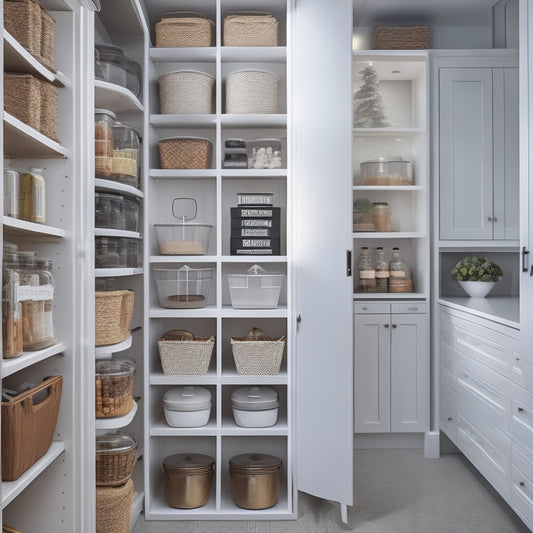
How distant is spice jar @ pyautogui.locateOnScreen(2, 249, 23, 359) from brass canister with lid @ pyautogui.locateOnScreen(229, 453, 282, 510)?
158 cm

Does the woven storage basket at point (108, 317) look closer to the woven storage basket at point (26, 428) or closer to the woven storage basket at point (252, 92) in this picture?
the woven storage basket at point (26, 428)

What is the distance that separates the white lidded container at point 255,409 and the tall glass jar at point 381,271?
52.8 inches

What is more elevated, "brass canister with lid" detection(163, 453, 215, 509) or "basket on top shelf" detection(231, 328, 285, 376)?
"basket on top shelf" detection(231, 328, 285, 376)

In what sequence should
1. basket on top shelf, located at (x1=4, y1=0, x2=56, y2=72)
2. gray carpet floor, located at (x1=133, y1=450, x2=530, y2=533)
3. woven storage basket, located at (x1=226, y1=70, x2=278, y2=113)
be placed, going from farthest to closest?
woven storage basket, located at (x1=226, y1=70, x2=278, y2=113) → gray carpet floor, located at (x1=133, y1=450, x2=530, y2=533) → basket on top shelf, located at (x1=4, y1=0, x2=56, y2=72)

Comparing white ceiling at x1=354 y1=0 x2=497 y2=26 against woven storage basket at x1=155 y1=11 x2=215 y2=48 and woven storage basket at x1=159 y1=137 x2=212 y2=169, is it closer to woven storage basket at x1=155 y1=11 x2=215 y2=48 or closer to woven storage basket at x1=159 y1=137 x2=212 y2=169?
woven storage basket at x1=155 y1=11 x2=215 y2=48

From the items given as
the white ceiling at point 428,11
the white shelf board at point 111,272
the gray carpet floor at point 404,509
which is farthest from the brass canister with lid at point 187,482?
the white ceiling at point 428,11

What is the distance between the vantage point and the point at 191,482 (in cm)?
298

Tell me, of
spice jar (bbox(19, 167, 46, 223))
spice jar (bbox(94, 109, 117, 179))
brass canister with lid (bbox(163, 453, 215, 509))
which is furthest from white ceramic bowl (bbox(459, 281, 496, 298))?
spice jar (bbox(19, 167, 46, 223))

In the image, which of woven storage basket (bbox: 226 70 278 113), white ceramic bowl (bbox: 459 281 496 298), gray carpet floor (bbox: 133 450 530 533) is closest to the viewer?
gray carpet floor (bbox: 133 450 530 533)

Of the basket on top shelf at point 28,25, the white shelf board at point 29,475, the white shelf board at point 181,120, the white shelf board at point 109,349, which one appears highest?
the white shelf board at point 181,120

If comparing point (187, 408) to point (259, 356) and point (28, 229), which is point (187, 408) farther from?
point (28, 229)

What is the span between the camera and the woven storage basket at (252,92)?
306 centimetres

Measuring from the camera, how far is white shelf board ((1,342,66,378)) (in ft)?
5.18

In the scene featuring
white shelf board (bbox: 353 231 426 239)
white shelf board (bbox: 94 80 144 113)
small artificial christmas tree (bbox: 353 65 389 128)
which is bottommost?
white shelf board (bbox: 353 231 426 239)
